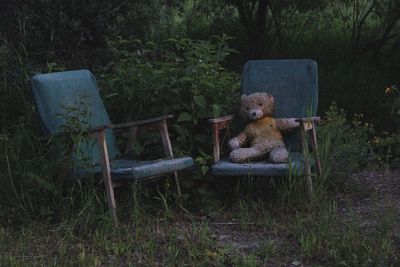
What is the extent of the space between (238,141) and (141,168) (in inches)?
39.5

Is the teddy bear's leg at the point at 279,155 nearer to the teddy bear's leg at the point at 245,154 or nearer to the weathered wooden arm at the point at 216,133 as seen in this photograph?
the teddy bear's leg at the point at 245,154

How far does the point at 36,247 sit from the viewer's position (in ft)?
15.7

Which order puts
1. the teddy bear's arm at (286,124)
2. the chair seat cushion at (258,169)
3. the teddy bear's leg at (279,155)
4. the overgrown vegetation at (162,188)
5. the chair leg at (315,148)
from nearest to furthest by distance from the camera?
the overgrown vegetation at (162,188), the chair seat cushion at (258,169), the teddy bear's leg at (279,155), the chair leg at (315,148), the teddy bear's arm at (286,124)

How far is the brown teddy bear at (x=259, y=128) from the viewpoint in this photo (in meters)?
5.73

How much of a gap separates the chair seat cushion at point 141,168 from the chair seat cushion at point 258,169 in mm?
227

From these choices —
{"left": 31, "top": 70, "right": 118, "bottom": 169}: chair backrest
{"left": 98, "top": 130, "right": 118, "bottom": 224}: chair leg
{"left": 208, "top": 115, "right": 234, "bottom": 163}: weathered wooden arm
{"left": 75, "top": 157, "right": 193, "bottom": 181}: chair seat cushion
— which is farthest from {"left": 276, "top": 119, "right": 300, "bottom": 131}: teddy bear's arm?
{"left": 98, "top": 130, "right": 118, "bottom": 224}: chair leg

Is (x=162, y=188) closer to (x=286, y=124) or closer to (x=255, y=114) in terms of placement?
(x=255, y=114)

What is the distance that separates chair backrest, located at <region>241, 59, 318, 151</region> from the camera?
6.06 meters

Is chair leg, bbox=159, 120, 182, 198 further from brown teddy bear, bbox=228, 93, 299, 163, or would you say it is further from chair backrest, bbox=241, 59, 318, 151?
chair backrest, bbox=241, 59, 318, 151

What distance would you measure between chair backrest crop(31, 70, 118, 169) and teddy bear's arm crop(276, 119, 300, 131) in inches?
50.0

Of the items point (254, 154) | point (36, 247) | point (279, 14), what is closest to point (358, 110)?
point (279, 14)

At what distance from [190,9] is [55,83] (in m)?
6.78

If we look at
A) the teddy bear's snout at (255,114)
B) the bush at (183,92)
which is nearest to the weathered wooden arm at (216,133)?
the bush at (183,92)

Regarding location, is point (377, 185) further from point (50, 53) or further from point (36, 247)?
point (50, 53)
